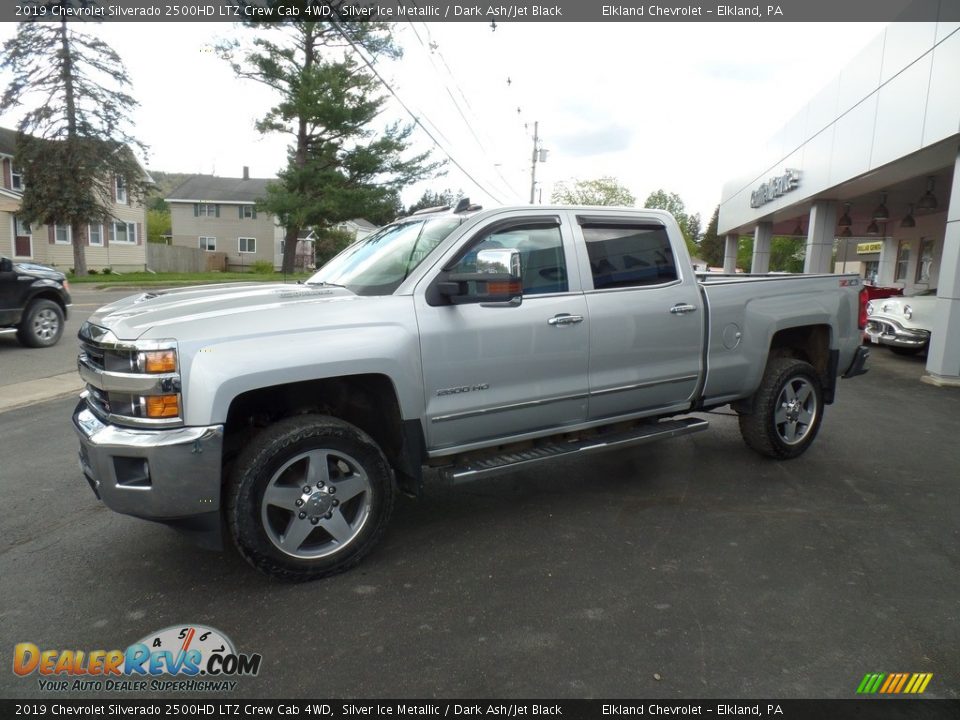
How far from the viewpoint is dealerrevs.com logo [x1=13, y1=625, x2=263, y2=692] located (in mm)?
2688

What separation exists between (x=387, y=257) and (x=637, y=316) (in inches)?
69.7

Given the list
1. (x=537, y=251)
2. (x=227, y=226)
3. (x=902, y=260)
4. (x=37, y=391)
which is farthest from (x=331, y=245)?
(x=537, y=251)

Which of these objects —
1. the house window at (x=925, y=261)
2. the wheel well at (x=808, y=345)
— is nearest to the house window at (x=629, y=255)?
the wheel well at (x=808, y=345)

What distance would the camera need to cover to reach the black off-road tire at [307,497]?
10.7ft

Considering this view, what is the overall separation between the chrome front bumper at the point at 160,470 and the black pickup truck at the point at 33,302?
893 centimetres

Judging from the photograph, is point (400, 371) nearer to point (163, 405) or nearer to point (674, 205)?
point (163, 405)

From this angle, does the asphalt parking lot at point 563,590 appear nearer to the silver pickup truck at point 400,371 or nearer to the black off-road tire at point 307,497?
the black off-road tire at point 307,497

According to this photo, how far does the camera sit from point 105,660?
282 centimetres

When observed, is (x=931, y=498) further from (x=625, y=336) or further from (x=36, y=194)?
(x=36, y=194)
